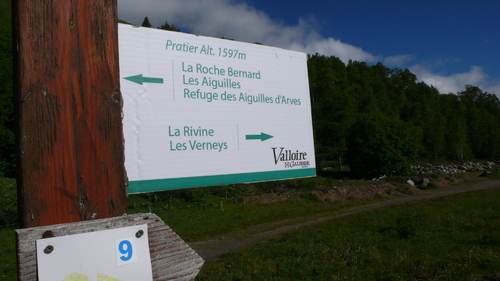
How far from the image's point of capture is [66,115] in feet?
4.56

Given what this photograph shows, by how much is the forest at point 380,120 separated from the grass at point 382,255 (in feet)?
68.2

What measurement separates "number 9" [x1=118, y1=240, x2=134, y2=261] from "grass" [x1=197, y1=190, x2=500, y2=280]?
16.9ft

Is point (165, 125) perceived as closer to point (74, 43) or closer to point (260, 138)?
point (260, 138)

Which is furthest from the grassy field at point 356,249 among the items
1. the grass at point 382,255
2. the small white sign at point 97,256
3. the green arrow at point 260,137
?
the small white sign at point 97,256

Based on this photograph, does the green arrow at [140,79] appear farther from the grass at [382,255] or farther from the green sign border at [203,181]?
the grass at [382,255]

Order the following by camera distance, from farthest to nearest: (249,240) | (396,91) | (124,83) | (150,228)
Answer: (396,91) → (249,240) → (124,83) → (150,228)

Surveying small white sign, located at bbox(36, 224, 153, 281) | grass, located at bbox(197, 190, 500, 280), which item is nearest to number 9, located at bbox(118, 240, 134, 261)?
small white sign, located at bbox(36, 224, 153, 281)

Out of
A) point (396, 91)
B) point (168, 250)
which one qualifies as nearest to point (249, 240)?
point (168, 250)

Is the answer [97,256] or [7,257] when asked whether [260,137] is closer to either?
[97,256]

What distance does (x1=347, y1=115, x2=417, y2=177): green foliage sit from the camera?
41.0 metres

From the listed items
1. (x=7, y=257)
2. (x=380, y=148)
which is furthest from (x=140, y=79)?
(x=380, y=148)

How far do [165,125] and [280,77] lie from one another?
0.99 m

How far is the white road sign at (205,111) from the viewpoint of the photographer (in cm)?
225

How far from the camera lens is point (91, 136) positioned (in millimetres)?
1430
